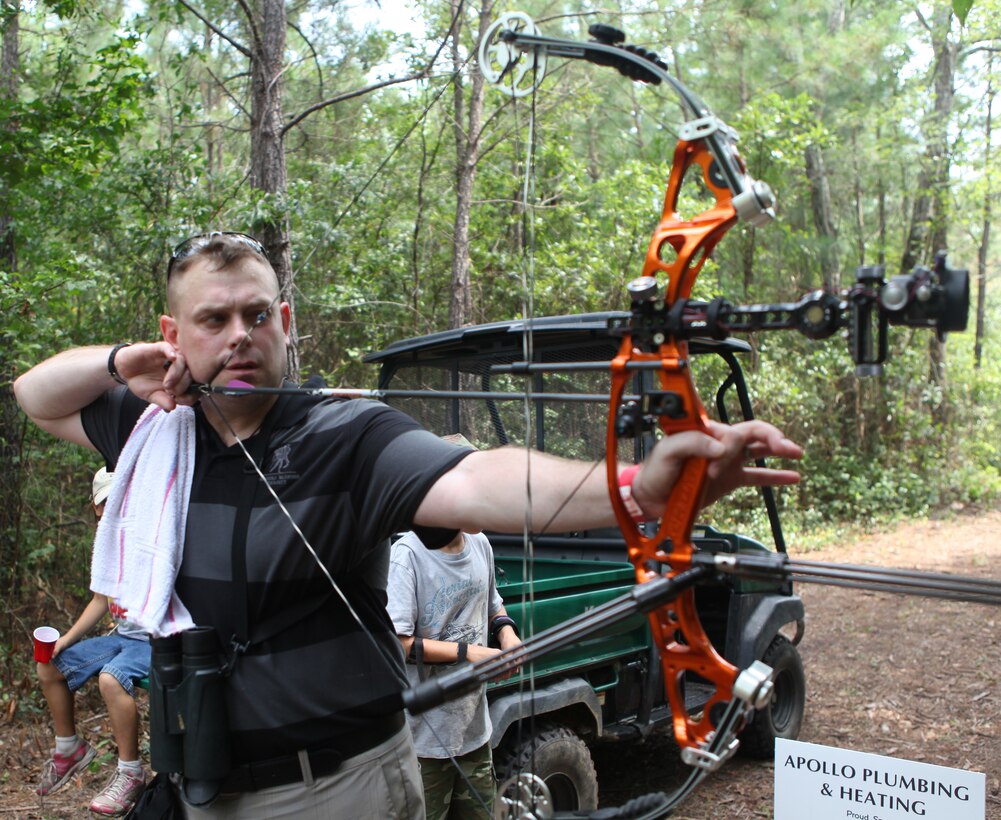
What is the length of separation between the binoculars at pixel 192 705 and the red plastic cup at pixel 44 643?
103 inches

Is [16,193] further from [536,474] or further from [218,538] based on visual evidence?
[536,474]

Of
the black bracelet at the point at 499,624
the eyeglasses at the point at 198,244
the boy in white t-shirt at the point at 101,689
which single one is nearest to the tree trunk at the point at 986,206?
the black bracelet at the point at 499,624

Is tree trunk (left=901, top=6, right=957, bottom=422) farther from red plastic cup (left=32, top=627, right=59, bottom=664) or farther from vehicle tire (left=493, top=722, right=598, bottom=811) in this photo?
red plastic cup (left=32, top=627, right=59, bottom=664)

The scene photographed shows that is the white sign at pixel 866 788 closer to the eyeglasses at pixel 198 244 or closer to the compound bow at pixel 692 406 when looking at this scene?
the compound bow at pixel 692 406

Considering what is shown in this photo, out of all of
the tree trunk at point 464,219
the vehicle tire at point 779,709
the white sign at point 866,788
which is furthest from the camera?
the tree trunk at point 464,219

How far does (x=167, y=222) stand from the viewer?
6.70 meters

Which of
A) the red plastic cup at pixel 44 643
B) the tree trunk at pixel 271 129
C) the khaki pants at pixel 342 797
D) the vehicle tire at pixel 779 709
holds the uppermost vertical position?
the tree trunk at pixel 271 129

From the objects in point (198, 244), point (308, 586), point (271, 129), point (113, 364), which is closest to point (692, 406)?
point (308, 586)

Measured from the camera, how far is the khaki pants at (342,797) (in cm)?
189

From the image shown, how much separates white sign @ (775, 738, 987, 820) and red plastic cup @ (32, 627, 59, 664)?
3.04 m

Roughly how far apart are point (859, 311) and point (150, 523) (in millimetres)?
1422

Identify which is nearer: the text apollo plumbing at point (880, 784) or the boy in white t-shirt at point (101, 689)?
the text apollo plumbing at point (880, 784)

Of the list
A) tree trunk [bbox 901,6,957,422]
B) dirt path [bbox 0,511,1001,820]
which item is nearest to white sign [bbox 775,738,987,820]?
dirt path [bbox 0,511,1001,820]

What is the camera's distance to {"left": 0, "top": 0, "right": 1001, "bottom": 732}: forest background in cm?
612
